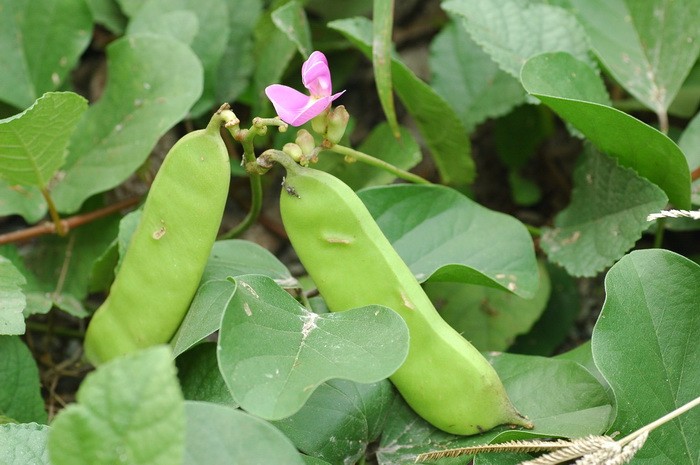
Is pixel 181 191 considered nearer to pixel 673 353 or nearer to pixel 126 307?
pixel 126 307

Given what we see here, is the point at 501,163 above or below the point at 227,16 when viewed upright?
below

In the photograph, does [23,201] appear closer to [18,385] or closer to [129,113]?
[129,113]

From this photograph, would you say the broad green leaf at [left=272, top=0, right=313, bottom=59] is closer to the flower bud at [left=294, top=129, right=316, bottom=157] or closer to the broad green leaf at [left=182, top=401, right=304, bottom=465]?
the flower bud at [left=294, top=129, right=316, bottom=157]

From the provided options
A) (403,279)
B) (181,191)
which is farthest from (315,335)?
(181,191)

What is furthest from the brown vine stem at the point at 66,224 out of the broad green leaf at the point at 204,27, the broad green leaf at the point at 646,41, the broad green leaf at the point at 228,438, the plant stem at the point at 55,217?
the broad green leaf at the point at 646,41

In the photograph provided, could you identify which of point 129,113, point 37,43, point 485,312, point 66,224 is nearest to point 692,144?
point 485,312

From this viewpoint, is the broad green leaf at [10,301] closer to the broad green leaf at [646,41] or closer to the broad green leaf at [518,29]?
the broad green leaf at [518,29]
